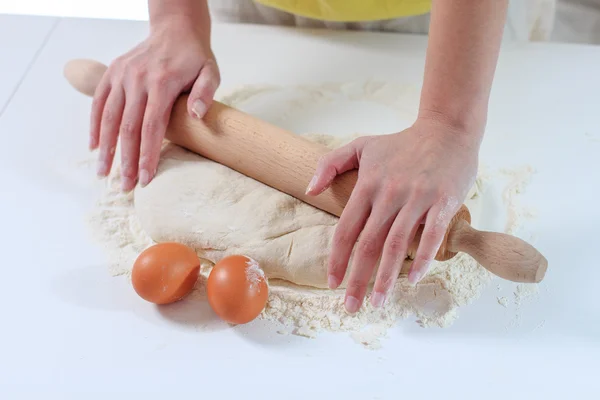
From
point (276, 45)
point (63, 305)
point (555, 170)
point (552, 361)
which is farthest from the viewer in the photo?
point (276, 45)

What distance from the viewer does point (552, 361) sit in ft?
3.79

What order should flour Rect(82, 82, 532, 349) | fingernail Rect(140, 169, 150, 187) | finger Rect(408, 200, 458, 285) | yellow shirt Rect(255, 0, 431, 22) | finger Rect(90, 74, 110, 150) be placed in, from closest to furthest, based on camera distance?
finger Rect(408, 200, 458, 285), flour Rect(82, 82, 532, 349), fingernail Rect(140, 169, 150, 187), finger Rect(90, 74, 110, 150), yellow shirt Rect(255, 0, 431, 22)

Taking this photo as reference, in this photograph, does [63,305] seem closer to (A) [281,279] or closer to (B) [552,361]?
(A) [281,279]

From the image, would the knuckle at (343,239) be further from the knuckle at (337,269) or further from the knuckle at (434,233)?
the knuckle at (434,233)

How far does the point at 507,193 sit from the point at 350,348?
577 mm

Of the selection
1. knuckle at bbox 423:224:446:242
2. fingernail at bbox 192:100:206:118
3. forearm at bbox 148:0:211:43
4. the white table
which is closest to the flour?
the white table

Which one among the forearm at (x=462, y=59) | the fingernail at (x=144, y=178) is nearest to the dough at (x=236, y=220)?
the fingernail at (x=144, y=178)

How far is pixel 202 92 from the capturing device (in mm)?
1506

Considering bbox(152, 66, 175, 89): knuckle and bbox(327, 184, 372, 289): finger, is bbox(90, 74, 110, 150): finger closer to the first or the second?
bbox(152, 66, 175, 89): knuckle

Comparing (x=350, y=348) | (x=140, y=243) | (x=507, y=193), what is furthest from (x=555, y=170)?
(x=140, y=243)

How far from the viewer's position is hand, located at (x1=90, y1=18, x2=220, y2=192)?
148 centimetres

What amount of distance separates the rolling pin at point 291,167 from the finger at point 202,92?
0.06ft

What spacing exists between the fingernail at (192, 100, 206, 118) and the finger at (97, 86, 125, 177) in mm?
190

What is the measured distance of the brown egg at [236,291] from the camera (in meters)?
1.16
